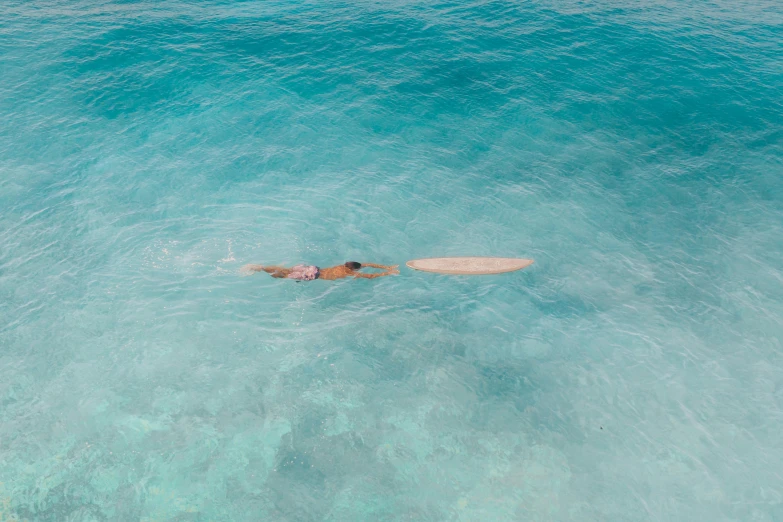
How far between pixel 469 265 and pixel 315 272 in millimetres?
11169

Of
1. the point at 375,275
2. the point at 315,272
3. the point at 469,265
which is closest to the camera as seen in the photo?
the point at 315,272

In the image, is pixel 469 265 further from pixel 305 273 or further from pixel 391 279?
pixel 305 273

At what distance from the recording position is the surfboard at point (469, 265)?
109 feet

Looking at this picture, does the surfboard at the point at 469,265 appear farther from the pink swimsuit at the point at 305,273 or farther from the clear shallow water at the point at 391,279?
the pink swimsuit at the point at 305,273

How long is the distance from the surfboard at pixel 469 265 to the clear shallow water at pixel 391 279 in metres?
1.09

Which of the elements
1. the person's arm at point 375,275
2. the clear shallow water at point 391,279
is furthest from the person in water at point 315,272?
the clear shallow water at point 391,279

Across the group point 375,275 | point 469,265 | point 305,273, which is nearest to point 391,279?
point 375,275

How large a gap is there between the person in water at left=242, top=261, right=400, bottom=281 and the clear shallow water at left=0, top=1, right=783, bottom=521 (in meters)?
0.84

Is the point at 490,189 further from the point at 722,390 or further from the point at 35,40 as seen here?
the point at 35,40

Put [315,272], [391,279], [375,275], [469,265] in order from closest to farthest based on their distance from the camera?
[315,272] → [375,275] → [391,279] → [469,265]

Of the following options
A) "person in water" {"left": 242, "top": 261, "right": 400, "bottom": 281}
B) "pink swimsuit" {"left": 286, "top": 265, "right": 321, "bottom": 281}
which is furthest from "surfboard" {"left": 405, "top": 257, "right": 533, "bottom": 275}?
"pink swimsuit" {"left": 286, "top": 265, "right": 321, "bottom": 281}

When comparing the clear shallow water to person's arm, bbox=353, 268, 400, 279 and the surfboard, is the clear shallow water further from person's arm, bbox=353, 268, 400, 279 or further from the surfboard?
the surfboard

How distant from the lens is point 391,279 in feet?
110

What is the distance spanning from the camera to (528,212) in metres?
38.6
